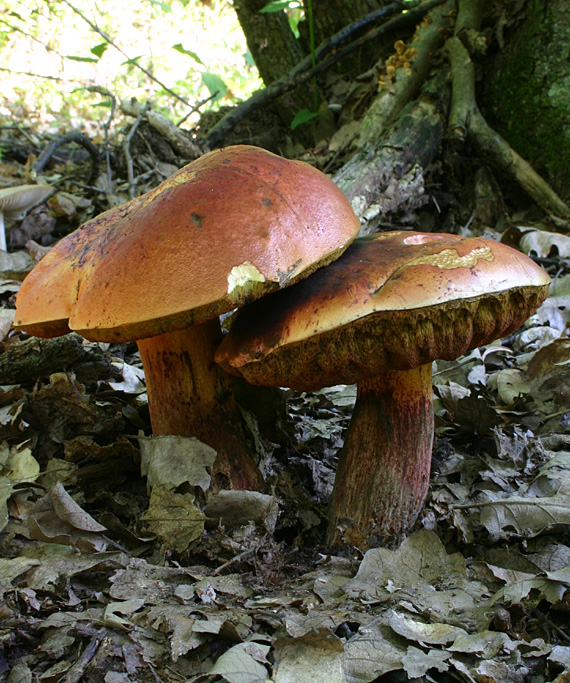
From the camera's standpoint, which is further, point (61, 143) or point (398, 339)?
point (61, 143)

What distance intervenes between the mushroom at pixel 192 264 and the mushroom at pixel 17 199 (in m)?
1.92

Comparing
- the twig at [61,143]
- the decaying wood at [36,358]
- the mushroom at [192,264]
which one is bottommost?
the decaying wood at [36,358]

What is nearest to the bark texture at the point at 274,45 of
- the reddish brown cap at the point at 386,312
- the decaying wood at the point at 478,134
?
the decaying wood at the point at 478,134

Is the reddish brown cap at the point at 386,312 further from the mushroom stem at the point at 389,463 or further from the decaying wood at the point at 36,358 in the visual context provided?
the decaying wood at the point at 36,358

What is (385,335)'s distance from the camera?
162 centimetres

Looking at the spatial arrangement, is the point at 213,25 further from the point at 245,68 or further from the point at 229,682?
the point at 229,682

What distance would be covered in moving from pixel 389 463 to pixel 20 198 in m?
3.27

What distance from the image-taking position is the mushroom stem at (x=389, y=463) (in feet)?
6.64

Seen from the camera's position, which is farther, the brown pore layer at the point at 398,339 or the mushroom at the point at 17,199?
the mushroom at the point at 17,199

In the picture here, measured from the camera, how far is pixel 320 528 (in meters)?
2.20

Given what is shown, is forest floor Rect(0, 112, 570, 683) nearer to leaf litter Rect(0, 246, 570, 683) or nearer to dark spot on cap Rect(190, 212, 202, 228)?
leaf litter Rect(0, 246, 570, 683)

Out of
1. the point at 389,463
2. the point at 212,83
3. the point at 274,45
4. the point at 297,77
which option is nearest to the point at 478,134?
the point at 297,77

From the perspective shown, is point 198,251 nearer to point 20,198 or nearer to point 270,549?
point 270,549

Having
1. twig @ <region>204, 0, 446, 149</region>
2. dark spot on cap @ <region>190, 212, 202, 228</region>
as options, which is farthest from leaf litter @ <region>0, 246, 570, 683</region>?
twig @ <region>204, 0, 446, 149</region>
